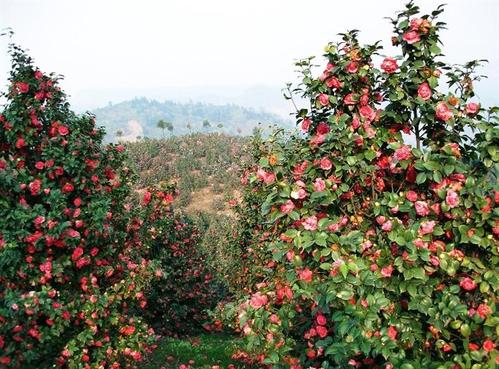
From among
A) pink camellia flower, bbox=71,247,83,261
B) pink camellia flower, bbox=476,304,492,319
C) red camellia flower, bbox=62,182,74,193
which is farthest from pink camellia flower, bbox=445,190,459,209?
red camellia flower, bbox=62,182,74,193

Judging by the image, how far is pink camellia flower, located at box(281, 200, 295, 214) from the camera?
4574mm

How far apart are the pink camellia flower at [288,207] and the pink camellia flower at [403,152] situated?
1.11 metres

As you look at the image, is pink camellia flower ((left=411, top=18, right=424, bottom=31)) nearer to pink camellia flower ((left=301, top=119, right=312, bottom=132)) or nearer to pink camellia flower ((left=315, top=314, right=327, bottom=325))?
pink camellia flower ((left=301, top=119, right=312, bottom=132))

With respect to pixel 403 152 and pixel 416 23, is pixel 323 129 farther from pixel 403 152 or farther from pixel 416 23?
pixel 416 23

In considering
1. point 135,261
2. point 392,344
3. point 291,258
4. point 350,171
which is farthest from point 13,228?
point 392,344

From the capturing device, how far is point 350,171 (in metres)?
4.63

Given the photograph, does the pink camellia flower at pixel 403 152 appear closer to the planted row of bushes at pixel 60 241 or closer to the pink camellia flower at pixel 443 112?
the pink camellia flower at pixel 443 112

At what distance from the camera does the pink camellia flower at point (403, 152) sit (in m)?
4.43

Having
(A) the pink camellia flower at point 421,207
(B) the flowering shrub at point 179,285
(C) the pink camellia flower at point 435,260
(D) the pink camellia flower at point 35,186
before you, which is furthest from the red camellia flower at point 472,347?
(B) the flowering shrub at point 179,285

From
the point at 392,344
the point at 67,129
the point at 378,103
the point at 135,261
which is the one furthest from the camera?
the point at 135,261

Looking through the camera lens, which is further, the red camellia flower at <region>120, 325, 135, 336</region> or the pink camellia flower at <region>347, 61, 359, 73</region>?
the red camellia flower at <region>120, 325, 135, 336</region>

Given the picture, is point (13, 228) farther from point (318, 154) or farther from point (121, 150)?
point (318, 154)

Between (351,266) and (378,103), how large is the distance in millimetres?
1815

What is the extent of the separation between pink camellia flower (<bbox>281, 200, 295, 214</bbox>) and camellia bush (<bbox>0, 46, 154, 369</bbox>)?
3528 millimetres
